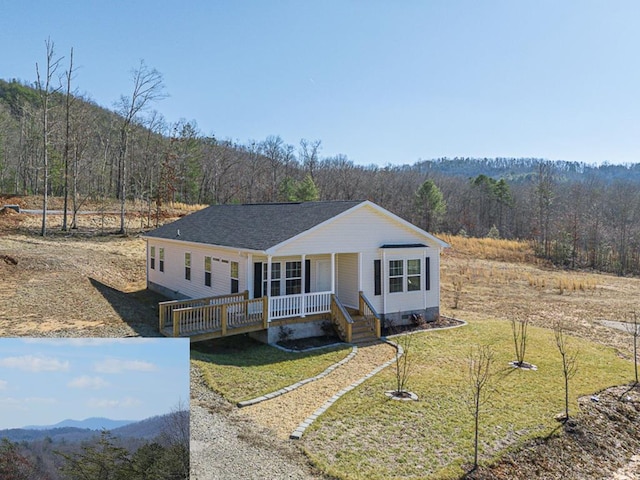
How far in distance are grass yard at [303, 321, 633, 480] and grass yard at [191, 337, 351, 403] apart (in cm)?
171

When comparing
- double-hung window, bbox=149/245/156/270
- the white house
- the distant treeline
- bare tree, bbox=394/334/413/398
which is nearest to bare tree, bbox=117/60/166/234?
double-hung window, bbox=149/245/156/270

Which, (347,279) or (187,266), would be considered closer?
(347,279)

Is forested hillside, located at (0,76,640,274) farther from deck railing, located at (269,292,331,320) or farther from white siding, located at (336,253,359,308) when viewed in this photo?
deck railing, located at (269,292,331,320)

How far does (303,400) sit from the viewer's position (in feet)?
33.1

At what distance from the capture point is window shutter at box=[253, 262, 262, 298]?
1577cm

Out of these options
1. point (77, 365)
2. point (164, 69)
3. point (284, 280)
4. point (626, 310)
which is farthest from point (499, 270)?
point (77, 365)

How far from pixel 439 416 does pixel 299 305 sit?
21.8 ft

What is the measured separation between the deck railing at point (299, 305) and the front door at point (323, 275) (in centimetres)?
145

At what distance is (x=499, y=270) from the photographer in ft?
126

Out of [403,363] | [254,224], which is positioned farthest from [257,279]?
[403,363]

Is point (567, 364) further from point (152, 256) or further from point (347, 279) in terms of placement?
point (152, 256)

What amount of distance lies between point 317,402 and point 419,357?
477 cm

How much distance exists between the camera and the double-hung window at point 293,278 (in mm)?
16500

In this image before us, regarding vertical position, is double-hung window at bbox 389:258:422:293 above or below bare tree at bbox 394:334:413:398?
above
